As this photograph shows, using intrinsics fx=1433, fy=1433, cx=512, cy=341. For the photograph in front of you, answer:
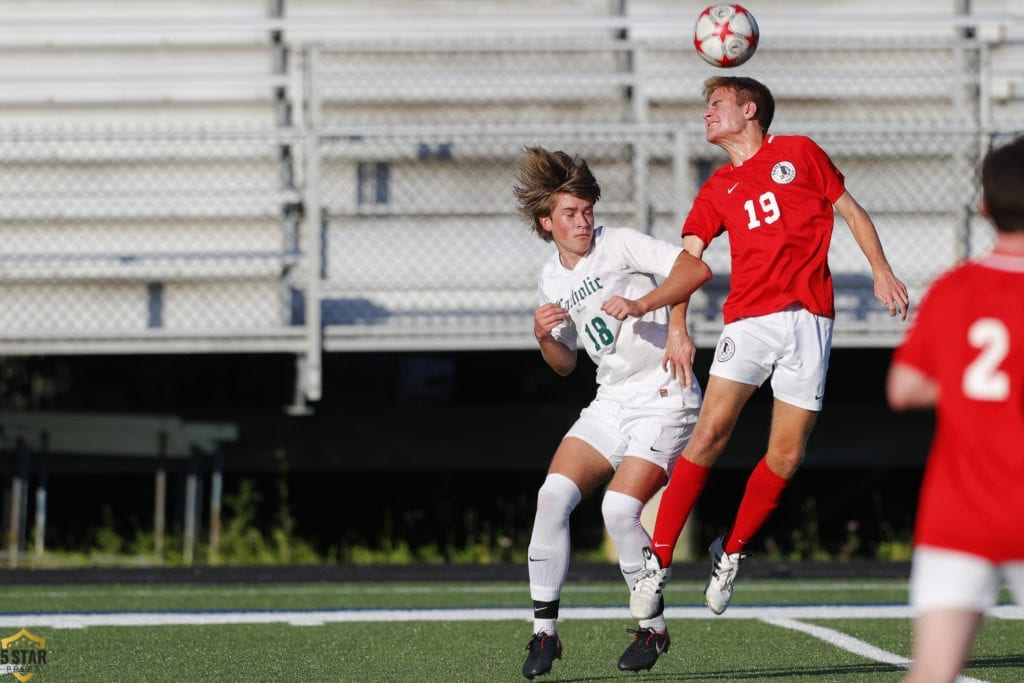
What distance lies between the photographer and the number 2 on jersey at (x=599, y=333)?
16.8 ft

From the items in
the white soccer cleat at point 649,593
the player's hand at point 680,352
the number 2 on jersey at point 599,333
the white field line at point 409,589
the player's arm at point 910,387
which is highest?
the number 2 on jersey at point 599,333

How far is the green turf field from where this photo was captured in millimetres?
4965

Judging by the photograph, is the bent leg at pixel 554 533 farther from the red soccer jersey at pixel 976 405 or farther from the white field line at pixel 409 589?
the white field line at pixel 409 589

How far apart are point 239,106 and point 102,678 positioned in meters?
6.94

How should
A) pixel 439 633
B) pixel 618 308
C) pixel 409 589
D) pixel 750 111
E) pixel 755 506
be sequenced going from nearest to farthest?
pixel 618 308 → pixel 755 506 → pixel 750 111 → pixel 439 633 → pixel 409 589

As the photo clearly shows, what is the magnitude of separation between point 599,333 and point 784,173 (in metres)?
0.88

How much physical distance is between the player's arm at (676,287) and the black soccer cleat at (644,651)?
108 centimetres

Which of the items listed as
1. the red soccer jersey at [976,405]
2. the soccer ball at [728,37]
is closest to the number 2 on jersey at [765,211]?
the soccer ball at [728,37]

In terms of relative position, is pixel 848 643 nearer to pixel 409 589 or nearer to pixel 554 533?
pixel 554 533

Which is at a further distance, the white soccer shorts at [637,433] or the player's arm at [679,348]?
the white soccer shorts at [637,433]

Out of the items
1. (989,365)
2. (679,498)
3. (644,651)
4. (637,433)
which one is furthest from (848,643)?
(989,365)

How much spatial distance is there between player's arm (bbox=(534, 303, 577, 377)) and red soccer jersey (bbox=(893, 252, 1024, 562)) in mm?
2225

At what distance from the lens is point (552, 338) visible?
5.17 metres

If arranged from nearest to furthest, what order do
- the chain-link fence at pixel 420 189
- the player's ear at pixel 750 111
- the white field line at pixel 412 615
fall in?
the player's ear at pixel 750 111
the white field line at pixel 412 615
the chain-link fence at pixel 420 189
